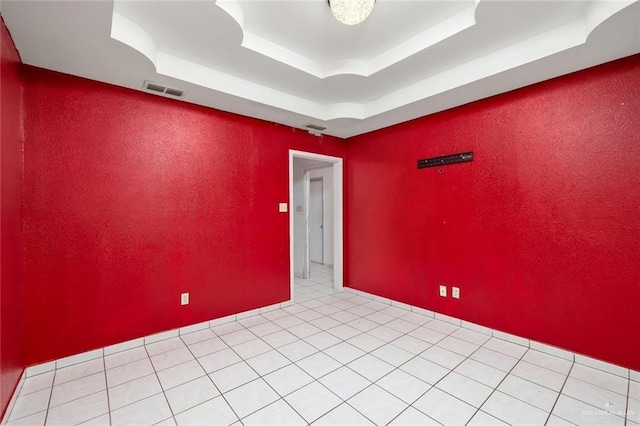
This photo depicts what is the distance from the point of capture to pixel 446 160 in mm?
3129

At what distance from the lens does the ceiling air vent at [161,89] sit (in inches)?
97.4

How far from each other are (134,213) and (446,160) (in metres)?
3.30

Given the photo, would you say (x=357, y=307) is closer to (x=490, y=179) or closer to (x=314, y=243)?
(x=490, y=179)

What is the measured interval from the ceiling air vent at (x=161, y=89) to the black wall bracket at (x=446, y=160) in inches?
108

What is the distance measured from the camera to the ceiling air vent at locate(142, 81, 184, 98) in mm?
2475

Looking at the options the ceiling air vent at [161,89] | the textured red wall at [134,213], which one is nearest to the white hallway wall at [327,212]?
the textured red wall at [134,213]

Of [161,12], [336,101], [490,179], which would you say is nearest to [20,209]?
[161,12]

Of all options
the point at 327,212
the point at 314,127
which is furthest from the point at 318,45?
the point at 327,212

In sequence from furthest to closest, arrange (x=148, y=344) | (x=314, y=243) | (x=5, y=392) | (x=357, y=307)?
(x=314, y=243) < (x=357, y=307) < (x=148, y=344) < (x=5, y=392)

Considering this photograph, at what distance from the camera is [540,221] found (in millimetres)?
2488

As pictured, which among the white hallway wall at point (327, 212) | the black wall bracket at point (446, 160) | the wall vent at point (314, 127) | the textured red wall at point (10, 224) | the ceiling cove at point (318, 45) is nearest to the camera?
the textured red wall at point (10, 224)

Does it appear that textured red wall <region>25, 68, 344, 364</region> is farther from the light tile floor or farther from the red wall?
the red wall

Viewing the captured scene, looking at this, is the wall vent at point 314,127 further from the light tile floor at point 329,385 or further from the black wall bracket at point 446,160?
the light tile floor at point 329,385

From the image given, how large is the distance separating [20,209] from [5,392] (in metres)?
1.24
